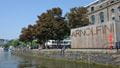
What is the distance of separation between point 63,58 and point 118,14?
26678 mm

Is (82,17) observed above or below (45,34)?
above

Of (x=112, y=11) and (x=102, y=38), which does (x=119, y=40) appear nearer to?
(x=102, y=38)

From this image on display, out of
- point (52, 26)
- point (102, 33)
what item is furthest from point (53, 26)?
point (102, 33)

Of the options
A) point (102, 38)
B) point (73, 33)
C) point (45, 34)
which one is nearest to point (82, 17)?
point (45, 34)

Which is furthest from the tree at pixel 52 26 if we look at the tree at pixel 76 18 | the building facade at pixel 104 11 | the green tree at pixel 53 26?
the building facade at pixel 104 11

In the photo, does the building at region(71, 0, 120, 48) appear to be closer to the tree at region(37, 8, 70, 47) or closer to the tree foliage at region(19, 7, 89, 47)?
the tree foliage at region(19, 7, 89, 47)

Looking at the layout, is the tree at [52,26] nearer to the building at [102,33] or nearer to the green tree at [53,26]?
the green tree at [53,26]

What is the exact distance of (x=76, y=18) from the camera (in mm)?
81938

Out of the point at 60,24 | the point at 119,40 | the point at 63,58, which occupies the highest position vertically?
the point at 60,24

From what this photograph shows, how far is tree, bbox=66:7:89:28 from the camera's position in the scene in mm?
81875

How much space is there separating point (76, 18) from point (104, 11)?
1118 cm

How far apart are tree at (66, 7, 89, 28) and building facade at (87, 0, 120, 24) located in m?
5.69

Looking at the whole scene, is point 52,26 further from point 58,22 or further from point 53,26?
point 58,22

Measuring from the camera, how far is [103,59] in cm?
4306
